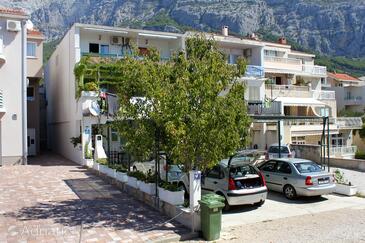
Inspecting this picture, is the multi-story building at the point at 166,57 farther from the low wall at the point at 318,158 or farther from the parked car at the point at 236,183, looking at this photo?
the parked car at the point at 236,183

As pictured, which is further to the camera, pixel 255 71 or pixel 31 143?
pixel 255 71

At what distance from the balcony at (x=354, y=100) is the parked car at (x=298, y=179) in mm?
58682

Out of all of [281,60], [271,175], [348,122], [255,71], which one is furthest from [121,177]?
[348,122]

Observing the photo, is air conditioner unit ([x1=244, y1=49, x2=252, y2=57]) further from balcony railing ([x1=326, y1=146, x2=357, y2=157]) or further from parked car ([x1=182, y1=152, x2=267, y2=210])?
Result: parked car ([x1=182, y1=152, x2=267, y2=210])

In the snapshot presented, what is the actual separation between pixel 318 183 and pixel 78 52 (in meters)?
18.8

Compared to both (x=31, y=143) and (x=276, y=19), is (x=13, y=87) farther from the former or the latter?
(x=276, y=19)

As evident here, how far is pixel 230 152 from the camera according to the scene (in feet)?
38.2

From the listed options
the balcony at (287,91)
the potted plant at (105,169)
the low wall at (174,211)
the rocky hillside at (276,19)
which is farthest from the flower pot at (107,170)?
the rocky hillside at (276,19)

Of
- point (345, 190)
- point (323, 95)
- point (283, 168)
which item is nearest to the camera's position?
point (283, 168)

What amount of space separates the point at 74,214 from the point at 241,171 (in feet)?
19.2

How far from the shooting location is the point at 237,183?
13.4m

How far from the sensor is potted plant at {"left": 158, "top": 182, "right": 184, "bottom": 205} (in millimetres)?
11930

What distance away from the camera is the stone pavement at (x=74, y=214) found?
10258mm

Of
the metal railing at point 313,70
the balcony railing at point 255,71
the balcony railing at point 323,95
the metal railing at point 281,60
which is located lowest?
the balcony railing at point 323,95
